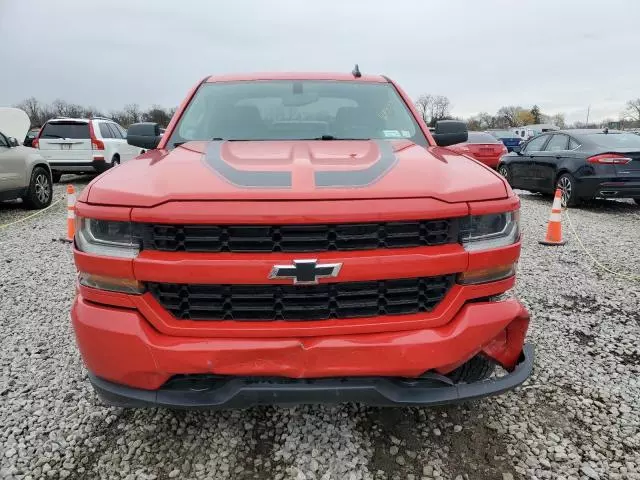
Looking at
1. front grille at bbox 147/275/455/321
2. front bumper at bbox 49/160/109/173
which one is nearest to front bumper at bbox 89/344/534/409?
front grille at bbox 147/275/455/321

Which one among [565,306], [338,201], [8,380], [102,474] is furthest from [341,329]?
[565,306]

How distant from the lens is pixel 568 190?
31.0ft

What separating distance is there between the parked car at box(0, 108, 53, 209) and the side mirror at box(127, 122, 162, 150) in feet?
21.4

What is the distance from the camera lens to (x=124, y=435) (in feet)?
8.11

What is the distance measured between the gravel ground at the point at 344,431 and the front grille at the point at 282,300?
2.54 ft

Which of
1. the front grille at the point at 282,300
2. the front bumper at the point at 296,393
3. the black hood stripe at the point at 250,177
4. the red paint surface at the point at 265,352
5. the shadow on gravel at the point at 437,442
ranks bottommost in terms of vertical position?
the shadow on gravel at the point at 437,442

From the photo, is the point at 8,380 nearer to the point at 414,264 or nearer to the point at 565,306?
the point at 414,264

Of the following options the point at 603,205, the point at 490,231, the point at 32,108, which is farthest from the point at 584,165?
the point at 32,108

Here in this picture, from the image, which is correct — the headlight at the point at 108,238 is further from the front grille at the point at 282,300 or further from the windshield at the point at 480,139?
the windshield at the point at 480,139

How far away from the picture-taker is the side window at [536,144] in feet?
35.5

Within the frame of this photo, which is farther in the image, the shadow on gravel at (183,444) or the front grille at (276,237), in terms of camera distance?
the shadow on gravel at (183,444)

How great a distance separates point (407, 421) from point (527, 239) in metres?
5.07

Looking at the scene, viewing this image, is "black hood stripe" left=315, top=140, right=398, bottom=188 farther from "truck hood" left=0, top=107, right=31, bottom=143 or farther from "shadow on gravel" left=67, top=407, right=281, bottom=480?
"truck hood" left=0, top=107, right=31, bottom=143

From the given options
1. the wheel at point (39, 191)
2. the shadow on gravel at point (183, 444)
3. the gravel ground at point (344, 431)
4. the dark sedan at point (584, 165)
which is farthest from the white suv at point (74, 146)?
the shadow on gravel at point (183, 444)
